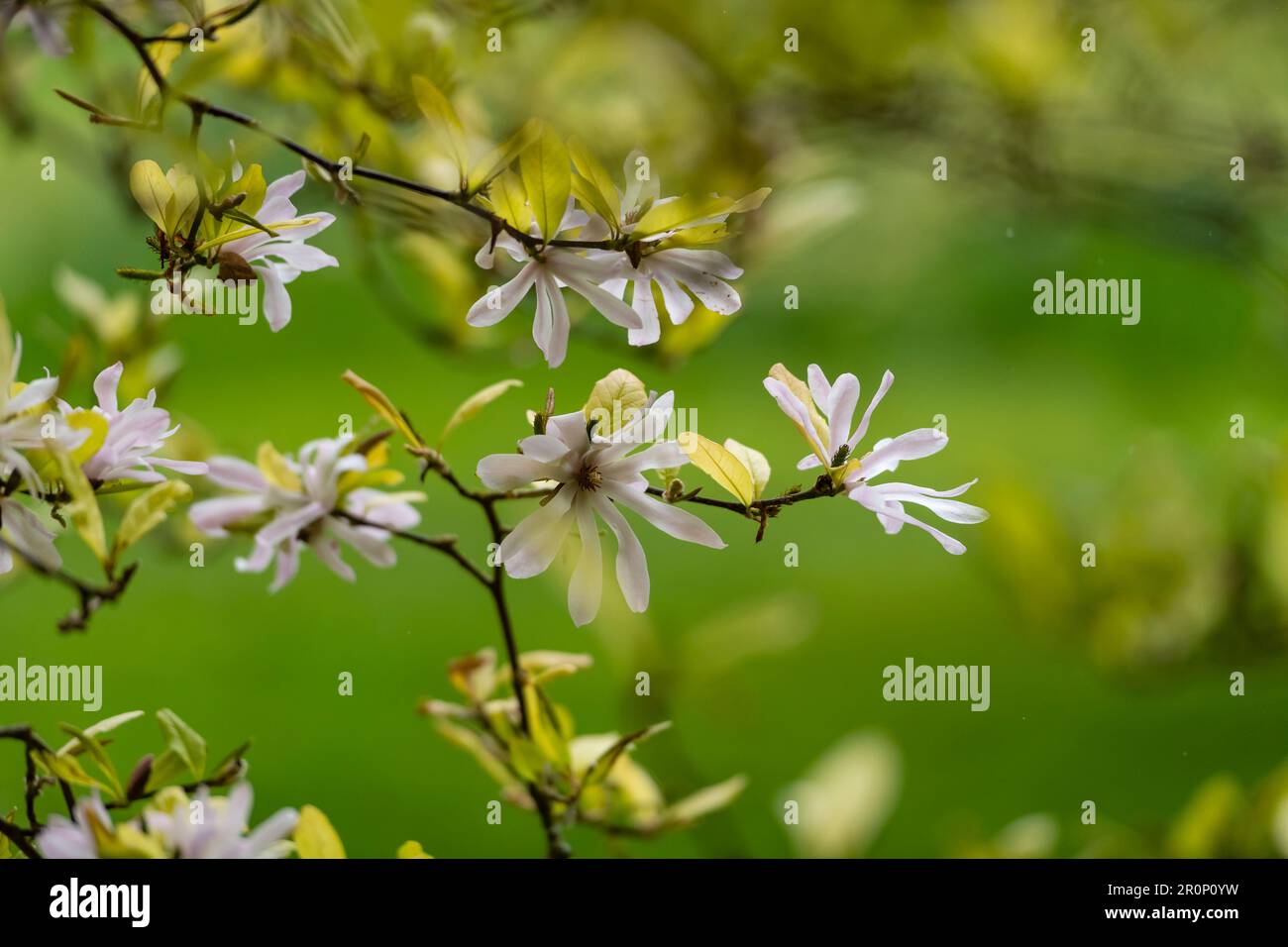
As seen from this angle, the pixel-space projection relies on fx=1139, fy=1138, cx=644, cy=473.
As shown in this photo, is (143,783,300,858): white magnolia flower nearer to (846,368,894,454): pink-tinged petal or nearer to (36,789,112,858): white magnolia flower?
(36,789,112,858): white magnolia flower

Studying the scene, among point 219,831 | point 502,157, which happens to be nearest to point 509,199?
point 502,157

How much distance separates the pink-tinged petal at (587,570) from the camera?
0.38 meters

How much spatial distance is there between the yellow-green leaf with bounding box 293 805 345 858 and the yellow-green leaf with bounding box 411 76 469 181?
232 mm

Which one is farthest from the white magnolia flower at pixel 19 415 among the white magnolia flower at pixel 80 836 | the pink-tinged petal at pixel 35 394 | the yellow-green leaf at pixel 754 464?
the yellow-green leaf at pixel 754 464

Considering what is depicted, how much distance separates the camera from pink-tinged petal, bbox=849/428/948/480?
0.38m

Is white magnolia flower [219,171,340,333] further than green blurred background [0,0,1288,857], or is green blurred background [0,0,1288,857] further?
green blurred background [0,0,1288,857]

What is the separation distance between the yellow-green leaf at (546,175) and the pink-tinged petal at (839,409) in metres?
0.11

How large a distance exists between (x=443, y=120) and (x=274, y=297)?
0.09 m

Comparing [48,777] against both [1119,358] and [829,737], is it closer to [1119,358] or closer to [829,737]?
[829,737]

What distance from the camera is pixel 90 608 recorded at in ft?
1.18

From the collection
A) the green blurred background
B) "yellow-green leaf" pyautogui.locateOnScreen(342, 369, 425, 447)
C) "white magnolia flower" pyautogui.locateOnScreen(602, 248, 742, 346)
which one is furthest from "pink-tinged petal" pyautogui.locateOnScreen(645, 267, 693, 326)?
the green blurred background

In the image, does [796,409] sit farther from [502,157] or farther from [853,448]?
[502,157]
